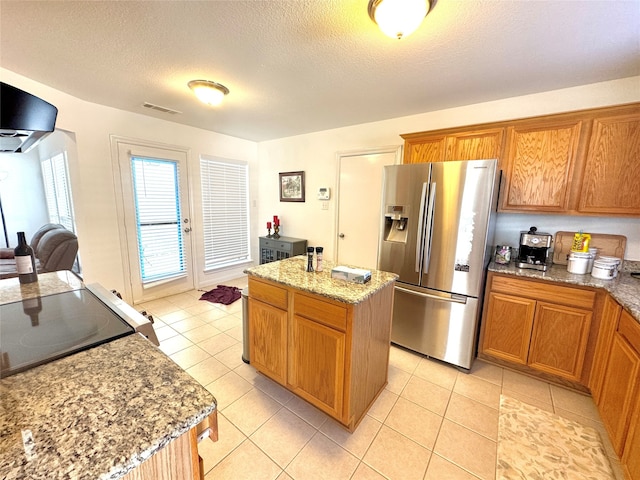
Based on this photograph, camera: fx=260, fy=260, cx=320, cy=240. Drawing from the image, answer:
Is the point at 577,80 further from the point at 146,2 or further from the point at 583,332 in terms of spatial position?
the point at 146,2

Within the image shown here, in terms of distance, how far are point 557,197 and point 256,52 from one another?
2512 millimetres

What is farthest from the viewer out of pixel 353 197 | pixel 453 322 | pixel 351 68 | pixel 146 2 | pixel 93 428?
pixel 353 197

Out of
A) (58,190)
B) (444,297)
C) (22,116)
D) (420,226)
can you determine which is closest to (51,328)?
(22,116)

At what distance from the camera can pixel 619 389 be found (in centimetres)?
146

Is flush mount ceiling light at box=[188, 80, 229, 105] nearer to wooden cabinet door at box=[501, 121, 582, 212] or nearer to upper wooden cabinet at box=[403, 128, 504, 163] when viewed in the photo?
upper wooden cabinet at box=[403, 128, 504, 163]

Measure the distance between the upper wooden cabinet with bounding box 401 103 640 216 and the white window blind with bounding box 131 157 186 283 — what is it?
3.36 meters

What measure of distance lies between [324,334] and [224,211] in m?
3.23

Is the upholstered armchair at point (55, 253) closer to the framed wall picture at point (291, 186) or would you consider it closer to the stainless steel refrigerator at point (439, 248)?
the framed wall picture at point (291, 186)

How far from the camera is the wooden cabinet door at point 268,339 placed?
1.76 metres

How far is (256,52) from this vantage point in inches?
69.9

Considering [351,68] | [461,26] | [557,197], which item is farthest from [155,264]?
[557,197]

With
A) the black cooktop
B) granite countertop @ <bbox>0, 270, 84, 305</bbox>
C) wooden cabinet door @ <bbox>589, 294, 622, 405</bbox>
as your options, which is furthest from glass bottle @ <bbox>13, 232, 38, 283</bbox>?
wooden cabinet door @ <bbox>589, 294, 622, 405</bbox>

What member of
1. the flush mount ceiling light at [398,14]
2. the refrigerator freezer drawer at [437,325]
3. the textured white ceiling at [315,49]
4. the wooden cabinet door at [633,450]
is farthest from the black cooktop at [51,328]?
the wooden cabinet door at [633,450]

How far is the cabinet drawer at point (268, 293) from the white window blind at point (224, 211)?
246 cm
